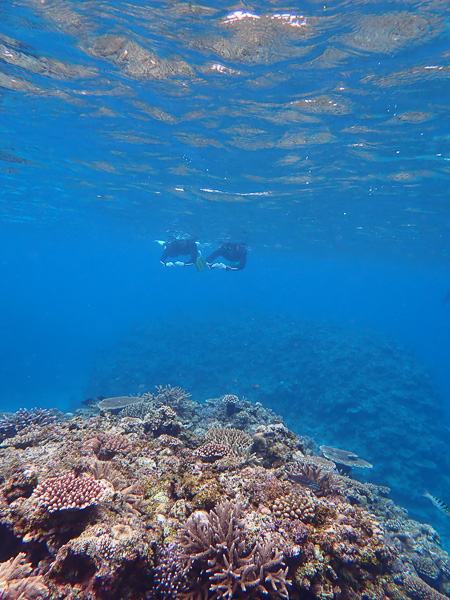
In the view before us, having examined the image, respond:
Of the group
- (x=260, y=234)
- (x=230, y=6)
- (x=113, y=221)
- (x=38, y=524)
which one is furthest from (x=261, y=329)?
(x=38, y=524)

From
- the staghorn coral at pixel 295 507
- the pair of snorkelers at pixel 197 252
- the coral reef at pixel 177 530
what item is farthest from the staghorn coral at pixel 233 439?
the pair of snorkelers at pixel 197 252

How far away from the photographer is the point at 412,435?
1966 centimetres

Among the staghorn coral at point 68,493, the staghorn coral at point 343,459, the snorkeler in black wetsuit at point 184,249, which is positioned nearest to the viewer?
the staghorn coral at point 68,493

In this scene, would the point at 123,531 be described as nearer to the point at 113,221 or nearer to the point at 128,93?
the point at 128,93

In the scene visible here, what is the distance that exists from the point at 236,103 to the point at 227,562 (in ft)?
46.7

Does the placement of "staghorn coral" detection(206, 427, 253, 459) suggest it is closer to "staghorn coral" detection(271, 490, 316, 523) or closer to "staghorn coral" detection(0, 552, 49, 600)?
"staghorn coral" detection(271, 490, 316, 523)

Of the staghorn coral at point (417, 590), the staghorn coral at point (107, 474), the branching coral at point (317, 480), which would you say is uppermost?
the staghorn coral at point (107, 474)

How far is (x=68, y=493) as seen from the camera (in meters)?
3.63

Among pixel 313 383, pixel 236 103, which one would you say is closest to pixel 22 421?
pixel 236 103

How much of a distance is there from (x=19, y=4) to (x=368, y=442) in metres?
25.5

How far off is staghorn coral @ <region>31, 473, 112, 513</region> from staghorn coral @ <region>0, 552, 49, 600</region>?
1.67 feet

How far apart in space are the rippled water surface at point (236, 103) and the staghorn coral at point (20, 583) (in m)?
12.4

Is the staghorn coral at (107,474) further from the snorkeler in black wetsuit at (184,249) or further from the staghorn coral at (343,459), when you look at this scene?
the snorkeler in black wetsuit at (184,249)

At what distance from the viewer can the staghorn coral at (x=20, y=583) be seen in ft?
9.20
